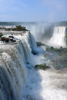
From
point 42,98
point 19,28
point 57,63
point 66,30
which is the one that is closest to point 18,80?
point 42,98

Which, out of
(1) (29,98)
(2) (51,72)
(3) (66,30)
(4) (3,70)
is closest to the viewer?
(4) (3,70)

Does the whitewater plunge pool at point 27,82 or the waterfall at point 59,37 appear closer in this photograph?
the whitewater plunge pool at point 27,82

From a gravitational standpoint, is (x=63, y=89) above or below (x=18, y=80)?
below

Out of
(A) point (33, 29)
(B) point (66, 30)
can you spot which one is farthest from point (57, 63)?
(A) point (33, 29)

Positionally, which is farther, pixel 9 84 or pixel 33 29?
pixel 33 29

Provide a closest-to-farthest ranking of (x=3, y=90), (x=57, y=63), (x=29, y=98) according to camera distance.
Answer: (x=3, y=90) → (x=29, y=98) → (x=57, y=63)

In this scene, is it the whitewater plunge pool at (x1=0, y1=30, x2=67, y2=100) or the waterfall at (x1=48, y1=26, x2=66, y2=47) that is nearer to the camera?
the whitewater plunge pool at (x1=0, y1=30, x2=67, y2=100)

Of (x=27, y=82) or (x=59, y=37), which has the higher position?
(x=59, y=37)

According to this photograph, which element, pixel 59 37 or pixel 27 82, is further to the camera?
pixel 59 37

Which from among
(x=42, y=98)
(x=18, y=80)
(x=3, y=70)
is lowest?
(x=42, y=98)

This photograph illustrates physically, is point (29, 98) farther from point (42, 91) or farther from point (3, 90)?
point (3, 90)
